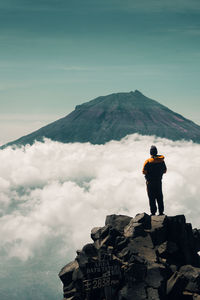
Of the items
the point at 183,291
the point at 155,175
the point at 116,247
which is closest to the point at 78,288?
the point at 116,247

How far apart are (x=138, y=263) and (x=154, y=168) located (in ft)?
19.7

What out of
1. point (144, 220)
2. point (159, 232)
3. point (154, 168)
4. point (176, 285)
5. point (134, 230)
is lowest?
point (176, 285)

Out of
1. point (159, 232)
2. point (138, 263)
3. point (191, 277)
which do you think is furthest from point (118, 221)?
point (191, 277)

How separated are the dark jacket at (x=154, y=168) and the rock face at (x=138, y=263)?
2.48 m

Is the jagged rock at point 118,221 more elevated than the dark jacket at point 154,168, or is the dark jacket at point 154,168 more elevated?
the dark jacket at point 154,168

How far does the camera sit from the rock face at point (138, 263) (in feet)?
51.3

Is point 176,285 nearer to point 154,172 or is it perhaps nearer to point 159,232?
point 159,232

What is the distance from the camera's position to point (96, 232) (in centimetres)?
2064

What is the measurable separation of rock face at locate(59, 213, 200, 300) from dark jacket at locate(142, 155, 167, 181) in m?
2.48

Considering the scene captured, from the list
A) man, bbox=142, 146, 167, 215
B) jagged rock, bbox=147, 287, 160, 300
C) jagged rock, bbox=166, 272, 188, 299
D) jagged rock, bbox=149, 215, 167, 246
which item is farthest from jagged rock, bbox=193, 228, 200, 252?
jagged rock, bbox=147, 287, 160, 300

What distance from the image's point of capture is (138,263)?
16734mm

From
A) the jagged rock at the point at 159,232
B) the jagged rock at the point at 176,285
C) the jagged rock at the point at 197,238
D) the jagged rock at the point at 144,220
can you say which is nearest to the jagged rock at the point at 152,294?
the jagged rock at the point at 176,285

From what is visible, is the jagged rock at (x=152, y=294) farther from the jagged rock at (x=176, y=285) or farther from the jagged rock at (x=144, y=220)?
the jagged rock at (x=144, y=220)

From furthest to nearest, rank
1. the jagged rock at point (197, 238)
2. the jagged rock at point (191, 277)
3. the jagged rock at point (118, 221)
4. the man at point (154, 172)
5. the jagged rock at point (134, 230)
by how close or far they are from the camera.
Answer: the jagged rock at point (118, 221)
the jagged rock at point (197, 238)
the man at point (154, 172)
the jagged rock at point (134, 230)
the jagged rock at point (191, 277)
